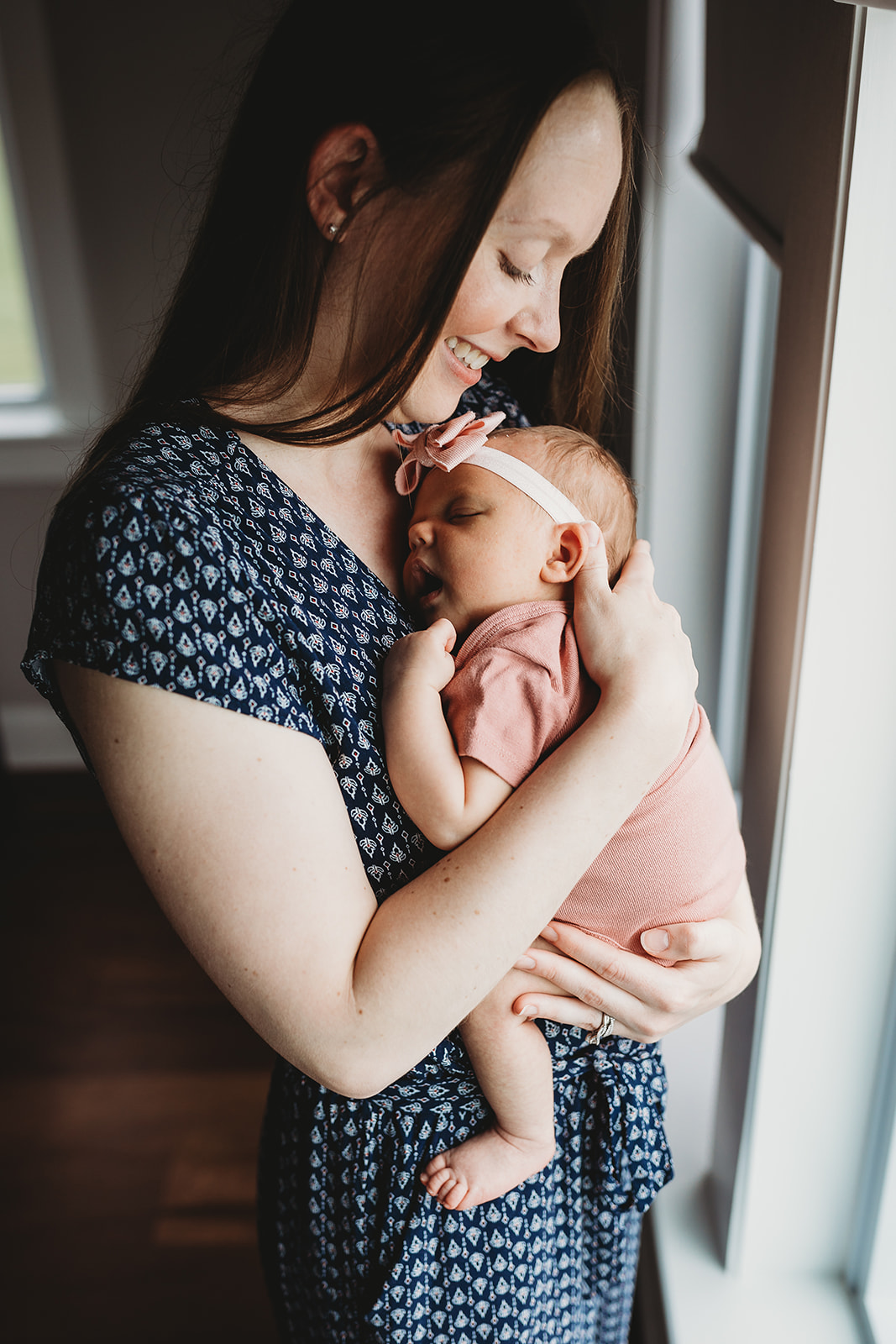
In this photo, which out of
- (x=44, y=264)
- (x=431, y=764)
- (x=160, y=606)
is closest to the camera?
(x=160, y=606)

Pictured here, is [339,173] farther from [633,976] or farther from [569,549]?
[633,976]

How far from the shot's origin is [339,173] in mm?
830

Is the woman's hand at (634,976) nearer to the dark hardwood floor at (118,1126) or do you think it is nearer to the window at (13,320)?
the dark hardwood floor at (118,1126)

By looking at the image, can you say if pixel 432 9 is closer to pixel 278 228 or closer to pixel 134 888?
pixel 278 228

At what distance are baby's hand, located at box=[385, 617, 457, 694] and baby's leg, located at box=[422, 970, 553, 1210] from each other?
11.3 inches

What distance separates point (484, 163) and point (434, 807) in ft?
1.69

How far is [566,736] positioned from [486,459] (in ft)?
0.93

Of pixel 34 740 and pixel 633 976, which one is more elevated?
pixel 633 976

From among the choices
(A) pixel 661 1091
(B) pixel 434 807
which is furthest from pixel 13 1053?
(B) pixel 434 807

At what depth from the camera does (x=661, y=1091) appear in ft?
3.56

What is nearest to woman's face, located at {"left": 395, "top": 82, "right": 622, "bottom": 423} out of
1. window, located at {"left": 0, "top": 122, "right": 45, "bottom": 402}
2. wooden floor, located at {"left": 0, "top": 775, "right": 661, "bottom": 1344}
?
wooden floor, located at {"left": 0, "top": 775, "right": 661, "bottom": 1344}

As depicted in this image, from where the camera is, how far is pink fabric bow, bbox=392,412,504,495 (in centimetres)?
95

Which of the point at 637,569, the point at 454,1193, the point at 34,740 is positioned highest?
the point at 637,569

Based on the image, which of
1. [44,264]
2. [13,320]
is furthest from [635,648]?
[13,320]
